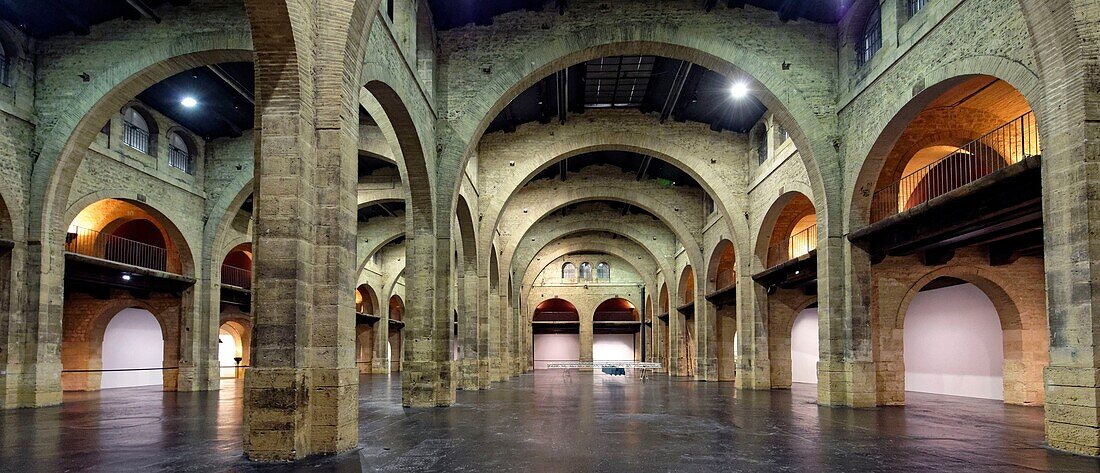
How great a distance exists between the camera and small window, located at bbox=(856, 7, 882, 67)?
16.9 metres

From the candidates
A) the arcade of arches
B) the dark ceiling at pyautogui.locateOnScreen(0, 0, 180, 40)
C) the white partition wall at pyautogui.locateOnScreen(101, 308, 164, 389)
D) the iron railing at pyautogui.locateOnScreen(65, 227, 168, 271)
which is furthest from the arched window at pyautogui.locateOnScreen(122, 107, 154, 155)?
the white partition wall at pyautogui.locateOnScreen(101, 308, 164, 389)

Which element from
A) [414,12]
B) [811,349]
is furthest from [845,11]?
[811,349]

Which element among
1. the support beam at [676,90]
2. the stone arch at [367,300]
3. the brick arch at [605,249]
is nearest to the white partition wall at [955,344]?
the support beam at [676,90]

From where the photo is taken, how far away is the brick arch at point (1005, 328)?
1708 centimetres

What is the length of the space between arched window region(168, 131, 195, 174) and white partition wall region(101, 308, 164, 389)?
7.54 metres

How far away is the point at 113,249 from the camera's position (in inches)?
965

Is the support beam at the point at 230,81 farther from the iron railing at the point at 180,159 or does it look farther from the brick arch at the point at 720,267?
the brick arch at the point at 720,267

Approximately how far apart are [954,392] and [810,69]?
33.8 ft

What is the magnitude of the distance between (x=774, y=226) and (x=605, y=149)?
6207mm

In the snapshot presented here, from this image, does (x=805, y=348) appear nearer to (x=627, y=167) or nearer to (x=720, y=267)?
→ (x=720, y=267)

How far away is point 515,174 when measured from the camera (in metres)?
25.7

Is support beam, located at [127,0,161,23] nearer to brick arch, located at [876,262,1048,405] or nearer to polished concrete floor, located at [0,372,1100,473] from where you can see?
polished concrete floor, located at [0,372,1100,473]

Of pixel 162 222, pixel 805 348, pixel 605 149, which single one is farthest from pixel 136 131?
pixel 805 348

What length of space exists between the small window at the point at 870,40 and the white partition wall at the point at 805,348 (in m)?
14.0
